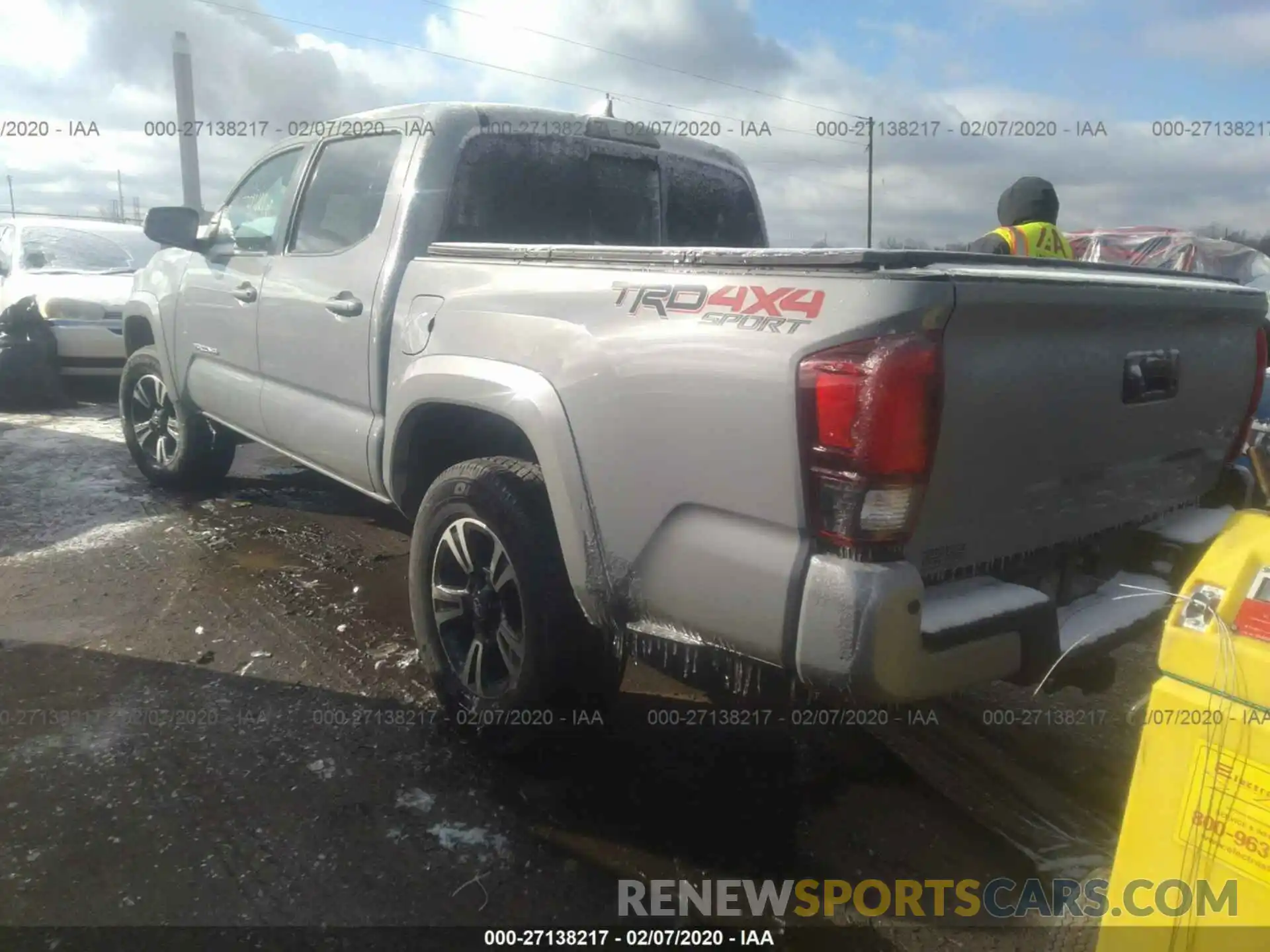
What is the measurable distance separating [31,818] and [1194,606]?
2917mm

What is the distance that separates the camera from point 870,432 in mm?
1893

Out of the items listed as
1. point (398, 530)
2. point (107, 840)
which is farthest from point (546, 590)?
point (398, 530)

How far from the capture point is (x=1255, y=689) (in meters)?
1.57

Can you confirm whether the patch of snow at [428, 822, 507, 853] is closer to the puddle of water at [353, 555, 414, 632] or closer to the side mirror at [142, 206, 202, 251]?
the puddle of water at [353, 555, 414, 632]

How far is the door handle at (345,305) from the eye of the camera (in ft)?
11.5

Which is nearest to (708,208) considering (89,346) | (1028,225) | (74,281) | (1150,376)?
(1028,225)

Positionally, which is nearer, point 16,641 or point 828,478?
point 828,478

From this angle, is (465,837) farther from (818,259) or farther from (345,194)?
(345,194)

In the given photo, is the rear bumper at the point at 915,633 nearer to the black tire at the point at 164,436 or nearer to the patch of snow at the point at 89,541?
the patch of snow at the point at 89,541

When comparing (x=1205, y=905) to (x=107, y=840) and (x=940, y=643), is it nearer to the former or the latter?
(x=940, y=643)

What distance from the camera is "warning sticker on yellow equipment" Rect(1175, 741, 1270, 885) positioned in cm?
155

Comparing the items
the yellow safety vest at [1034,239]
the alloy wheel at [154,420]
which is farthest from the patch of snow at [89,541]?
the yellow safety vest at [1034,239]

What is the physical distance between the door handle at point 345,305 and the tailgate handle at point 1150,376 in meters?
2.50

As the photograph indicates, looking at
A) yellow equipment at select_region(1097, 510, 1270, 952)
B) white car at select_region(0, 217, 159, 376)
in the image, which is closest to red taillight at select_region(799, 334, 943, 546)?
yellow equipment at select_region(1097, 510, 1270, 952)
